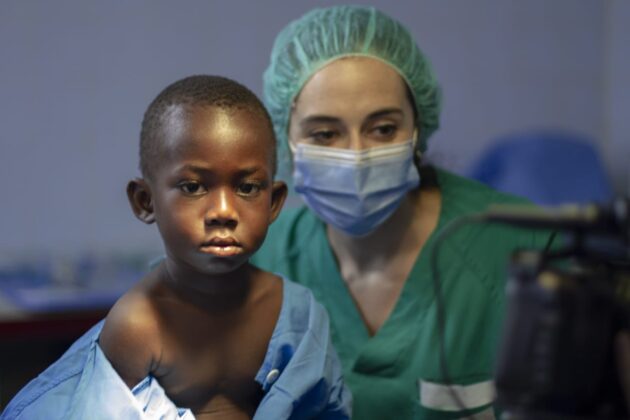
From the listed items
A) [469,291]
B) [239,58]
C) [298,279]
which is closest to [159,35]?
[239,58]

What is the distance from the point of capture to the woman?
5.36ft

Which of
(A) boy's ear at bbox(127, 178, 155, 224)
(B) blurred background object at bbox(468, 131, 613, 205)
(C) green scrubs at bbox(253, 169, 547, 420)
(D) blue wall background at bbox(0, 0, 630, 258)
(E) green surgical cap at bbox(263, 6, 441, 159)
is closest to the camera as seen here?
Answer: (A) boy's ear at bbox(127, 178, 155, 224)

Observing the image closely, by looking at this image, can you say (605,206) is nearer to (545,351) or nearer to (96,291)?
(545,351)

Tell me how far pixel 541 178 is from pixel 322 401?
220cm

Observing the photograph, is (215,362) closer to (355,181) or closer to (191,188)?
(191,188)

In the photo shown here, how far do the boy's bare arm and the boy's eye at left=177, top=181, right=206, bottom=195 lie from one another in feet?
0.60

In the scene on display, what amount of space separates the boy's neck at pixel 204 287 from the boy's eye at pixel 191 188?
139 millimetres

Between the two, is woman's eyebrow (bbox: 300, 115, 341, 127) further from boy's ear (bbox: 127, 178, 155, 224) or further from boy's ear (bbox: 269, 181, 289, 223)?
boy's ear (bbox: 127, 178, 155, 224)

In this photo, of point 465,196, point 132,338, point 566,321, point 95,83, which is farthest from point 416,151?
point 95,83

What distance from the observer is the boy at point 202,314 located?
3.74 feet

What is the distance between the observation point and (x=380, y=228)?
181cm

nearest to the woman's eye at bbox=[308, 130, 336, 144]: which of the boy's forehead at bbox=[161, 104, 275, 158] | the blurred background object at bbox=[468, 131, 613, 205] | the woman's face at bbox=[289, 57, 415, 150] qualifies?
the woman's face at bbox=[289, 57, 415, 150]

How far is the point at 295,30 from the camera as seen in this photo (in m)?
1.79

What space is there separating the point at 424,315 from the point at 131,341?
0.71 metres
